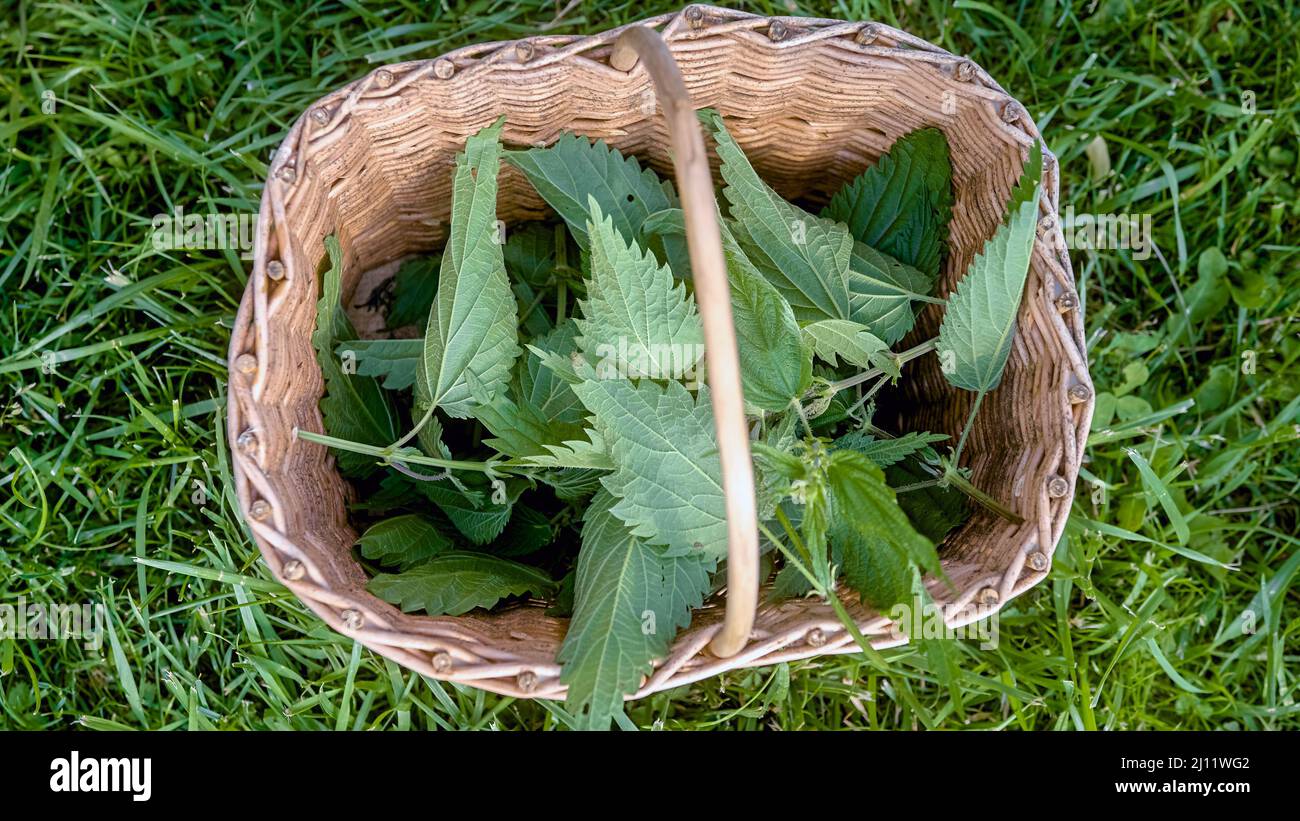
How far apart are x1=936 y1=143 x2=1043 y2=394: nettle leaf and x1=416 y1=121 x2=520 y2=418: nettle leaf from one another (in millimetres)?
438

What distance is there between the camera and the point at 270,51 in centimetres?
131

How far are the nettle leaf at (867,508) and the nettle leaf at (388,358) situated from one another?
1.52 feet

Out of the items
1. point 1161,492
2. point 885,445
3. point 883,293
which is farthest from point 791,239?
point 1161,492

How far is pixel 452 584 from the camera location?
0.96m

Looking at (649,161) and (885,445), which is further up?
(649,161)

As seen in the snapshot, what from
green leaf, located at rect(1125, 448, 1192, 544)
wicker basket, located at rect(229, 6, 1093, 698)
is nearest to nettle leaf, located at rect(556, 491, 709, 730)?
wicker basket, located at rect(229, 6, 1093, 698)

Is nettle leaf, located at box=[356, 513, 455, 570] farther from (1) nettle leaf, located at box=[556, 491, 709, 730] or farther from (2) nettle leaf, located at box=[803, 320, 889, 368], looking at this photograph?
(2) nettle leaf, located at box=[803, 320, 889, 368]

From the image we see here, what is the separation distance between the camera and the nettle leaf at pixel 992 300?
3.01ft

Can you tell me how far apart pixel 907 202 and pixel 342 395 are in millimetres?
641

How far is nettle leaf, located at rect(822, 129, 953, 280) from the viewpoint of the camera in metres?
1.06

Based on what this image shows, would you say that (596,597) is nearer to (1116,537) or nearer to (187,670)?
(187,670)

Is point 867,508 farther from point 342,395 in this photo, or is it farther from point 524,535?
point 342,395
